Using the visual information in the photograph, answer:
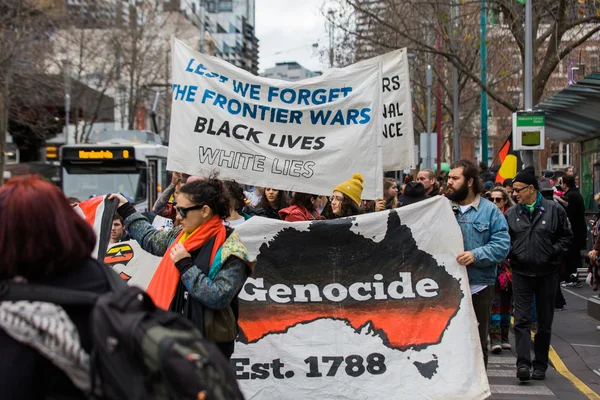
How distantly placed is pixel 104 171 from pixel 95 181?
0.33m

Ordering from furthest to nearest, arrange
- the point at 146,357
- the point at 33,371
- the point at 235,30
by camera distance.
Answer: the point at 235,30 → the point at 33,371 → the point at 146,357

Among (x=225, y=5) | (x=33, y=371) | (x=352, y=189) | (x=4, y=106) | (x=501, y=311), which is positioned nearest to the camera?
(x=33, y=371)

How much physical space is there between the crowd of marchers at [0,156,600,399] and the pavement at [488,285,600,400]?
20 cm

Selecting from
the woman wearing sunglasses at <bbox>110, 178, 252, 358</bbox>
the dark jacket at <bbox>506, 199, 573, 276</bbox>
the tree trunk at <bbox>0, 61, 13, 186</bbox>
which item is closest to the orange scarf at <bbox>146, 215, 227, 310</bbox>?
the woman wearing sunglasses at <bbox>110, 178, 252, 358</bbox>

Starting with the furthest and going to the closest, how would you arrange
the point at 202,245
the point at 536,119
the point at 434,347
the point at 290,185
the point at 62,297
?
the point at 536,119 → the point at 290,185 → the point at 434,347 → the point at 202,245 → the point at 62,297

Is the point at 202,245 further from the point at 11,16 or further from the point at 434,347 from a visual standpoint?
the point at 11,16

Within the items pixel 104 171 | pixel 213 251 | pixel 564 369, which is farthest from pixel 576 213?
pixel 104 171

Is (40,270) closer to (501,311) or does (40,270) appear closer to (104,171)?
(501,311)

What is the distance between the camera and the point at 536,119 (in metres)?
13.8

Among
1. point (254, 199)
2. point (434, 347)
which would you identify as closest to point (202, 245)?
point (434, 347)

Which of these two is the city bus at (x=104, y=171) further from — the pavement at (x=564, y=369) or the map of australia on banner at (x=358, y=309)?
the map of australia on banner at (x=358, y=309)

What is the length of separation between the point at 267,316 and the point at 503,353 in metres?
3.90

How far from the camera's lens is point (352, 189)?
7.42 meters

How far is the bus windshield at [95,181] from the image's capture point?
21.1 metres
